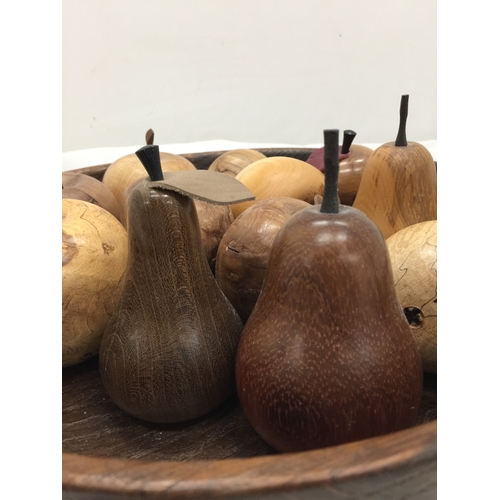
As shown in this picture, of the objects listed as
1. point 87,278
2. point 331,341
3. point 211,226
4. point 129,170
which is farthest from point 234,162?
point 331,341

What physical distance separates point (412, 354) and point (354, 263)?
73 mm

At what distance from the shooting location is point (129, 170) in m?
0.78

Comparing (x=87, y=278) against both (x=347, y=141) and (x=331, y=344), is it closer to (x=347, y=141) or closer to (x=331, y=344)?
(x=331, y=344)

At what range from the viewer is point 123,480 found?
0.29 metres

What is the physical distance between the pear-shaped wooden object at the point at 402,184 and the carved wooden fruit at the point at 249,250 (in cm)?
10

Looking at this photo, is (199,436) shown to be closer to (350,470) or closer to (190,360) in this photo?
(190,360)

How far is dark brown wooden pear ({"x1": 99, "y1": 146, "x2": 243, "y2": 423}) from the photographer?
0.39 meters

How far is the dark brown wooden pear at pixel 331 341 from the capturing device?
341 mm

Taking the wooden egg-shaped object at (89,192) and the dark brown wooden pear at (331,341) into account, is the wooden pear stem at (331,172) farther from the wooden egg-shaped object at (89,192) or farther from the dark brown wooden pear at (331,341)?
the wooden egg-shaped object at (89,192)

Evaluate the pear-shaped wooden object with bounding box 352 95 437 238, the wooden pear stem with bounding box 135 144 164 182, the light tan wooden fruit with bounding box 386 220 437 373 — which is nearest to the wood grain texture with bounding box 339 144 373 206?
the pear-shaped wooden object with bounding box 352 95 437 238

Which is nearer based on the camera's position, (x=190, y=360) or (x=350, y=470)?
(x=350, y=470)

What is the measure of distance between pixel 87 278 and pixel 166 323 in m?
0.11

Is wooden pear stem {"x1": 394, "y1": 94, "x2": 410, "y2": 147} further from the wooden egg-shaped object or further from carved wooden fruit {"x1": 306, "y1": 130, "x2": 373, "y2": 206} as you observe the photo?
the wooden egg-shaped object

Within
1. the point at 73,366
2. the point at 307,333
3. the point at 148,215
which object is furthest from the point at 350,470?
the point at 73,366
